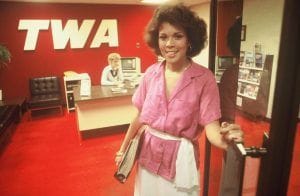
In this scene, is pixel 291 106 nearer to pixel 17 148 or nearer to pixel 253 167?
pixel 253 167

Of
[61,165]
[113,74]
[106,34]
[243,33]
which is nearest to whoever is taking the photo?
[243,33]

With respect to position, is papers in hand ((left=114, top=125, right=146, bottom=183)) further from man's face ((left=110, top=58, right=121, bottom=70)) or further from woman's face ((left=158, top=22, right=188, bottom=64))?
man's face ((left=110, top=58, right=121, bottom=70))

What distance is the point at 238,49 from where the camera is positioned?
1.11 meters

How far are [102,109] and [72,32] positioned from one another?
2872 mm

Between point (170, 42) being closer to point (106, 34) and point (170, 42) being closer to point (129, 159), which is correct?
point (129, 159)

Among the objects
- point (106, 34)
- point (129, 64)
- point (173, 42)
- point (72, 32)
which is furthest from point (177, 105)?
point (106, 34)

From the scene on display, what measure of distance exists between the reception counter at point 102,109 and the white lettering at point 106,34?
7.94ft

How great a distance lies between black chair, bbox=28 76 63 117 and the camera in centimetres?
515

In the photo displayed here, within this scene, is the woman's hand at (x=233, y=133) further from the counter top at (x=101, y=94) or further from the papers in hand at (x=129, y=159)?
the counter top at (x=101, y=94)

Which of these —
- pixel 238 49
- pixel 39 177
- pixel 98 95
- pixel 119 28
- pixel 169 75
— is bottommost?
pixel 39 177

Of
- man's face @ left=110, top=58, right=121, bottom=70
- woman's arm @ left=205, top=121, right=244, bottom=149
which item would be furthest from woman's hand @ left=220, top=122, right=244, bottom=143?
man's face @ left=110, top=58, right=121, bottom=70

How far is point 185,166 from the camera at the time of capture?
1.15 meters

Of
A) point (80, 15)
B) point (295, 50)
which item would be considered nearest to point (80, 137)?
point (80, 15)

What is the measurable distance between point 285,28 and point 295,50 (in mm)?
48
